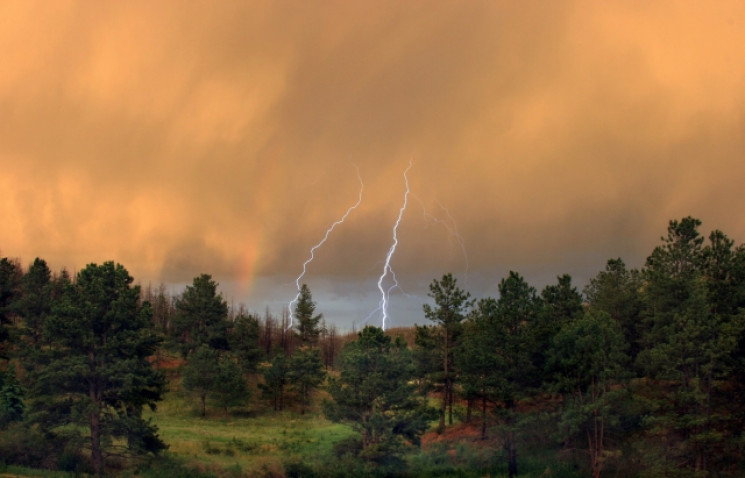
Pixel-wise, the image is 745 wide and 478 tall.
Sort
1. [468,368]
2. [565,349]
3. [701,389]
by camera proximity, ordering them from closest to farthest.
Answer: [701,389] → [565,349] → [468,368]

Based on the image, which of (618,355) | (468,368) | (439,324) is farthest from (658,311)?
(439,324)

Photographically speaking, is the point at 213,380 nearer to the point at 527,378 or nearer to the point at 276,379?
the point at 276,379

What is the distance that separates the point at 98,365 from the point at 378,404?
67.3ft

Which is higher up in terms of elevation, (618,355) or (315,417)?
(618,355)

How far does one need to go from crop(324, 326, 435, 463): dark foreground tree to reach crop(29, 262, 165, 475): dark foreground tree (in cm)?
1373

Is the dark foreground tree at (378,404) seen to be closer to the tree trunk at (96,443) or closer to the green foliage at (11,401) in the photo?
the tree trunk at (96,443)

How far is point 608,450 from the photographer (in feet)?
136

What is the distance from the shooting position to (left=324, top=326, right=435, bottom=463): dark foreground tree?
41594 mm

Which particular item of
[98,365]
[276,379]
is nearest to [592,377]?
[98,365]

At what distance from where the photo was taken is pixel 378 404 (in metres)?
42.4

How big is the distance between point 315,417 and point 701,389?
5486 centimetres

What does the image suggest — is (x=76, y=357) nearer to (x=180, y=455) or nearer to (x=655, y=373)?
(x=180, y=455)

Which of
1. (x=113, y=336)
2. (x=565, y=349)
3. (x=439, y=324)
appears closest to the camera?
(x=113, y=336)

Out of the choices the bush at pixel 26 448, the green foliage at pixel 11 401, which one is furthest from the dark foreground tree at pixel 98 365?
the green foliage at pixel 11 401
